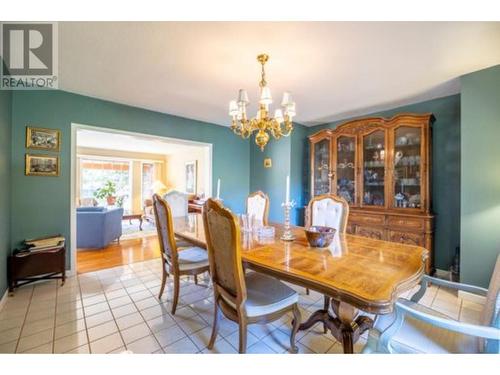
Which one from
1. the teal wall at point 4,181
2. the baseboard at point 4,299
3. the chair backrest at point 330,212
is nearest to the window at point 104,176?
the teal wall at point 4,181

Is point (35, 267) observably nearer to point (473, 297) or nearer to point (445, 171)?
point (473, 297)

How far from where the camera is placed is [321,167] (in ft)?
12.5

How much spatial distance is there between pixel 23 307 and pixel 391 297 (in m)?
3.01

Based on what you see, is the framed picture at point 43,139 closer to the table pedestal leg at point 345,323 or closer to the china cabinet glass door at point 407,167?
the table pedestal leg at point 345,323

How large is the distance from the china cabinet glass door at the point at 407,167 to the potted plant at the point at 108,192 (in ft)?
24.5

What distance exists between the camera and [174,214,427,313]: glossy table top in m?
0.98

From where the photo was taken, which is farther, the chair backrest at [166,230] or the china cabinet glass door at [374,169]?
the china cabinet glass door at [374,169]

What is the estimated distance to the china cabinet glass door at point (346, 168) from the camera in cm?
337

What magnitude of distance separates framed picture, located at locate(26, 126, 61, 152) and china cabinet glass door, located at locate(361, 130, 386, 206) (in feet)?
13.2

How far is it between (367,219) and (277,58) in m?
2.39

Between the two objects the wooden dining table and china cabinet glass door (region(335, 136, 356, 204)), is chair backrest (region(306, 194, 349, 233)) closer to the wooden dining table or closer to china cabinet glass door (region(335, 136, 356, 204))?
the wooden dining table

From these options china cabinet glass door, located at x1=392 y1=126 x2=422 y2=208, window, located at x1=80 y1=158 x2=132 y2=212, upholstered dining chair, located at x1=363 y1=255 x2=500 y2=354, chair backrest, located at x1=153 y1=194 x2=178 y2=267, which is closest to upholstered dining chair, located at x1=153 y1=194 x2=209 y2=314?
chair backrest, located at x1=153 y1=194 x2=178 y2=267

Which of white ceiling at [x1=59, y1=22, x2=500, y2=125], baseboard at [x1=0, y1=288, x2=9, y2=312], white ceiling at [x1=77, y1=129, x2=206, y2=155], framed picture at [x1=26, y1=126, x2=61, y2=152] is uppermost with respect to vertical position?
white ceiling at [x1=77, y1=129, x2=206, y2=155]

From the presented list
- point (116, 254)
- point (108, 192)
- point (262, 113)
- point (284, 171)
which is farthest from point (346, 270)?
point (108, 192)
